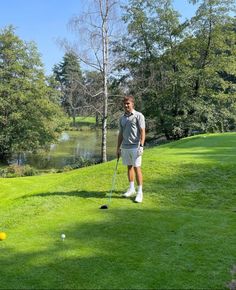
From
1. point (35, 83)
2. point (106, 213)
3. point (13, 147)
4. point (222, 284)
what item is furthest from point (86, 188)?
point (35, 83)

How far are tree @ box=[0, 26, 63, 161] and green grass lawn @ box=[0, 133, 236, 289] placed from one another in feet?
71.5

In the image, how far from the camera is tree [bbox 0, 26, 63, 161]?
96.6 ft

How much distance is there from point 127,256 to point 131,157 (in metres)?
2.94

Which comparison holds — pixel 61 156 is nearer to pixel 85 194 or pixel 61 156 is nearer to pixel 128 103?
pixel 85 194

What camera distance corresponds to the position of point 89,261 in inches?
166

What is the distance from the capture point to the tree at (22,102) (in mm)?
29453

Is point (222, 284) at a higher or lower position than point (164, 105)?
lower

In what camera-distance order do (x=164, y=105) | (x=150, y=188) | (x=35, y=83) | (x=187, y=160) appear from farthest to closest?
(x=35, y=83), (x=164, y=105), (x=187, y=160), (x=150, y=188)

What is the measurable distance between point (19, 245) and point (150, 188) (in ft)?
12.8

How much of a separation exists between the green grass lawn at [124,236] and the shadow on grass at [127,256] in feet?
0.03

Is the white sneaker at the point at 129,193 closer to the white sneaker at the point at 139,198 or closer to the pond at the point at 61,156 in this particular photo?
the white sneaker at the point at 139,198

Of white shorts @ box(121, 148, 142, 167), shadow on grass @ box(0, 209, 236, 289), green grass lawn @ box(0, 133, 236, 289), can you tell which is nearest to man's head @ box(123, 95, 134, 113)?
white shorts @ box(121, 148, 142, 167)

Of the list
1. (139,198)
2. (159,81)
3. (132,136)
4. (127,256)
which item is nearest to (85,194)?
(139,198)

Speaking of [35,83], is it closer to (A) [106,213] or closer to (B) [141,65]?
(B) [141,65]
